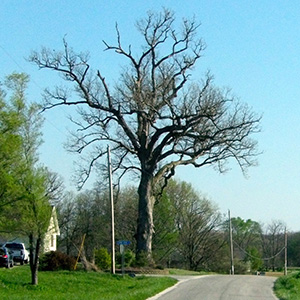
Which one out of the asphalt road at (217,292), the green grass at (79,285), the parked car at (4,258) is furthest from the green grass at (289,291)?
the parked car at (4,258)

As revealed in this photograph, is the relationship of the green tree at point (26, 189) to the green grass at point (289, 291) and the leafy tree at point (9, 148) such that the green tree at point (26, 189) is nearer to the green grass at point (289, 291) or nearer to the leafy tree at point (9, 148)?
the leafy tree at point (9, 148)

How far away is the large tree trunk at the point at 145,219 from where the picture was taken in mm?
39688

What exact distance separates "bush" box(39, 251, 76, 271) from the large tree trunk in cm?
500

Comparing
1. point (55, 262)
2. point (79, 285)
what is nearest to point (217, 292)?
point (79, 285)

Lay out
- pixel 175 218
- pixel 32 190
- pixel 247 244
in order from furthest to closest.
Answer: pixel 247 244 → pixel 175 218 → pixel 32 190

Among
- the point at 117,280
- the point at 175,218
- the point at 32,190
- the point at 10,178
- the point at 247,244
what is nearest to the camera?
the point at 10,178

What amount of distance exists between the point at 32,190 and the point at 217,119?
18.1 meters

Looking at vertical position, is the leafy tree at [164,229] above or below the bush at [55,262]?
above

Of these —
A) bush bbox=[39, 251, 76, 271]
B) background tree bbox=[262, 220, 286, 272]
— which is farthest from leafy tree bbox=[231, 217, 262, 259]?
bush bbox=[39, 251, 76, 271]

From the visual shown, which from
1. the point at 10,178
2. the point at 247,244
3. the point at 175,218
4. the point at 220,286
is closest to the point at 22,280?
the point at 10,178

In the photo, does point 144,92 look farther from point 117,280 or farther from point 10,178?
point 10,178

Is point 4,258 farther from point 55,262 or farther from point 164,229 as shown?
point 164,229

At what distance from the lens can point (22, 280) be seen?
87.6ft

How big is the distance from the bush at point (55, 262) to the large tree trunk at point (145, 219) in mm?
5004
